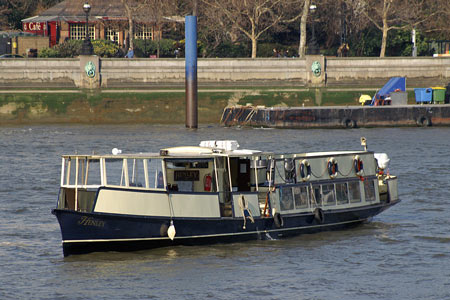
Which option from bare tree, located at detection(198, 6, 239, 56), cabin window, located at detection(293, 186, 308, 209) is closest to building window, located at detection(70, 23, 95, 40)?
bare tree, located at detection(198, 6, 239, 56)

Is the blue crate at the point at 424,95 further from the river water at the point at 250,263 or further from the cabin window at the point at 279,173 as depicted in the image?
the cabin window at the point at 279,173

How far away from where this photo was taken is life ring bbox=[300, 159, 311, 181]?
24.3 metres

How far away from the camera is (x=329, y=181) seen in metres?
25.0

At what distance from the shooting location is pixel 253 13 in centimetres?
6931

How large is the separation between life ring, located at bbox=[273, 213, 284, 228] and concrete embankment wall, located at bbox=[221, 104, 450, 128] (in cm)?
3181

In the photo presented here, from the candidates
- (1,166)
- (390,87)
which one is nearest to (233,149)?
(1,166)

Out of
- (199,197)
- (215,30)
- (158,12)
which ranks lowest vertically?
(199,197)

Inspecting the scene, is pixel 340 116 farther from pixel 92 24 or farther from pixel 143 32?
pixel 92 24

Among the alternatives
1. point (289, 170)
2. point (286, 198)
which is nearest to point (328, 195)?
point (289, 170)

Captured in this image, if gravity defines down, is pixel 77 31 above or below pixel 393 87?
above

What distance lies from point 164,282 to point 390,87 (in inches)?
1640

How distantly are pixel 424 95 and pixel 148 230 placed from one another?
130 ft

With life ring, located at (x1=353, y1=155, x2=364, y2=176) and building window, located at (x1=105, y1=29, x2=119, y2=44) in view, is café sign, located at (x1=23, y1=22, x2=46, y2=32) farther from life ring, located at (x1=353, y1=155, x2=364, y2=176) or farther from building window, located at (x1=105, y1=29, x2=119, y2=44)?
life ring, located at (x1=353, y1=155, x2=364, y2=176)

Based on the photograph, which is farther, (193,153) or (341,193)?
(341,193)
